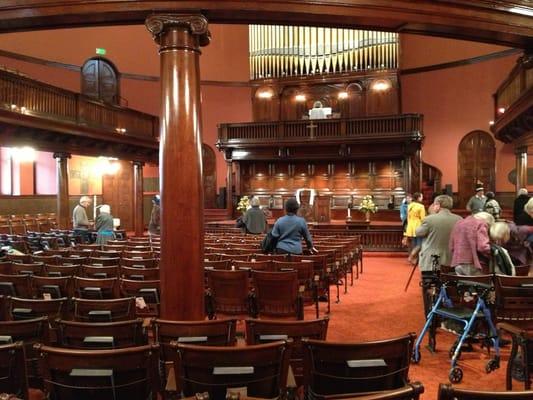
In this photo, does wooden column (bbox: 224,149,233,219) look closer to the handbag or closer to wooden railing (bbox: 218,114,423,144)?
wooden railing (bbox: 218,114,423,144)

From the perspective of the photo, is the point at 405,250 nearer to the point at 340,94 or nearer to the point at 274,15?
the point at 340,94

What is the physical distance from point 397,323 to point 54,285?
403 cm

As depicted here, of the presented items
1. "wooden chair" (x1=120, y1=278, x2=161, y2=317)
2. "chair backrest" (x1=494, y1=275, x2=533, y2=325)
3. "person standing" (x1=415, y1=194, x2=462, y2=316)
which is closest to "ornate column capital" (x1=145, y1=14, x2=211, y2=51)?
"wooden chair" (x1=120, y1=278, x2=161, y2=317)

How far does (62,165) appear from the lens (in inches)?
519

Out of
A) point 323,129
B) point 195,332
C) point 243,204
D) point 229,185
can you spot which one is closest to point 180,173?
point 195,332

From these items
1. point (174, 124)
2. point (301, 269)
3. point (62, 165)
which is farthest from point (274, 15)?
point (62, 165)

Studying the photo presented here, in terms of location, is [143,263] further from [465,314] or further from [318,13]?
[465,314]

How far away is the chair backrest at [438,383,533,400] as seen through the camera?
1.72m

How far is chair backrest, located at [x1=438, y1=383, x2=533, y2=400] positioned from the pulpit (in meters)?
11.8

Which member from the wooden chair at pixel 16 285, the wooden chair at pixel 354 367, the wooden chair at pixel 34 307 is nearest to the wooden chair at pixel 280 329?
the wooden chair at pixel 354 367

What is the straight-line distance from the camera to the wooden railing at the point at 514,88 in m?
9.73

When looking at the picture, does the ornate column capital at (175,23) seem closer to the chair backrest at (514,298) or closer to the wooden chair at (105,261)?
the wooden chair at (105,261)

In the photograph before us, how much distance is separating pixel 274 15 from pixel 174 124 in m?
1.33

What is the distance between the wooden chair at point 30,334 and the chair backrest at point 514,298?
12.7ft
